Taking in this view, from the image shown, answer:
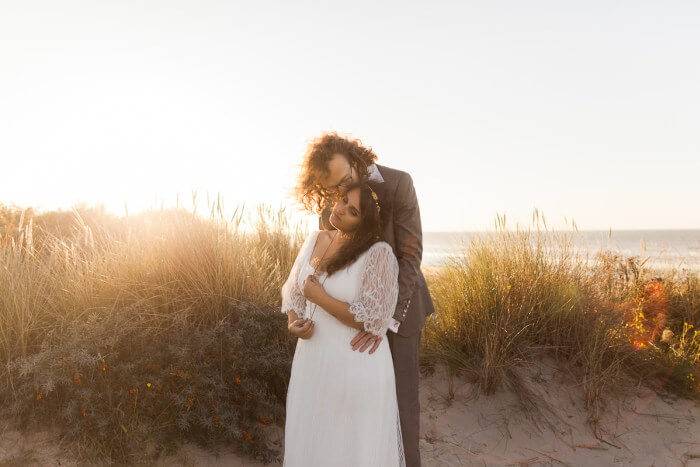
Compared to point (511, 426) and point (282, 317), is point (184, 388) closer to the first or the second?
point (282, 317)

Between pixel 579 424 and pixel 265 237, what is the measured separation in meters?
4.47

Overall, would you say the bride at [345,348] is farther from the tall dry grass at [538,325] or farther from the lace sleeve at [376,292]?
the tall dry grass at [538,325]

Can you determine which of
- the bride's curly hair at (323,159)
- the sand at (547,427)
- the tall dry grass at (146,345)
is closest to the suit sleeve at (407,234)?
the bride's curly hair at (323,159)

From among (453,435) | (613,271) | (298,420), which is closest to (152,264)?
(298,420)

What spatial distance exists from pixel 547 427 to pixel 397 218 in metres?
3.00

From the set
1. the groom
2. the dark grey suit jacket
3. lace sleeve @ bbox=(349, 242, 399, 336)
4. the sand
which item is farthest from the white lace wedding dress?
the sand

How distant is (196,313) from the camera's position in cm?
502

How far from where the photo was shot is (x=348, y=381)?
2.96 m

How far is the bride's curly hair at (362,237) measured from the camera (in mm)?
2924

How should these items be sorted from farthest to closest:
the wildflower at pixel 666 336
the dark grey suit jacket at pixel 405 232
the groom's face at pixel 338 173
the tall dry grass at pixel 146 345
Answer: the wildflower at pixel 666 336
the tall dry grass at pixel 146 345
the dark grey suit jacket at pixel 405 232
the groom's face at pixel 338 173

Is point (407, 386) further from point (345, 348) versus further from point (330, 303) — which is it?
point (330, 303)

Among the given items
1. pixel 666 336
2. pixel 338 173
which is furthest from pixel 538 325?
pixel 338 173

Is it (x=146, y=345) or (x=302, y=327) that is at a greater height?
(x=302, y=327)

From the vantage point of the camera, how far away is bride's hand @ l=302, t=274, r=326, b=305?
293cm
